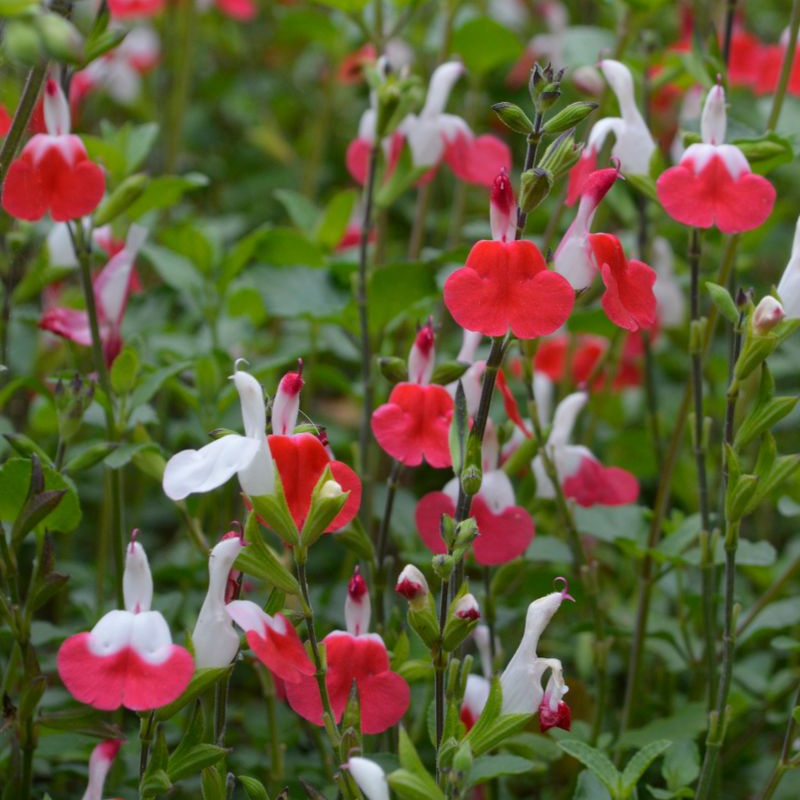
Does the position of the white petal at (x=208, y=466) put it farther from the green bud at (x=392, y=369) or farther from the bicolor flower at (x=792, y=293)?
the bicolor flower at (x=792, y=293)

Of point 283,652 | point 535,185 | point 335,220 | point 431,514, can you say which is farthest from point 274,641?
point 335,220

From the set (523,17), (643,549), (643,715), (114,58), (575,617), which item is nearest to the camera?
(643,549)

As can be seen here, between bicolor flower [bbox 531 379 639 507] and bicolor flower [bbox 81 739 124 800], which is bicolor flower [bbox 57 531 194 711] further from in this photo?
bicolor flower [bbox 531 379 639 507]

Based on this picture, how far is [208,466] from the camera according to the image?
32.9 inches

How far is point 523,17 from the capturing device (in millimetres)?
2867

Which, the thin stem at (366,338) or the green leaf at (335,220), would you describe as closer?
the thin stem at (366,338)

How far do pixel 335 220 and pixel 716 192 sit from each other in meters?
0.67

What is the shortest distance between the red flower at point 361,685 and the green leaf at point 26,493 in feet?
0.81

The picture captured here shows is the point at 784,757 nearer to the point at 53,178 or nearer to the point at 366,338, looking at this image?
the point at 366,338

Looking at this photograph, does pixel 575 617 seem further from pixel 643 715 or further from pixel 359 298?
pixel 359 298

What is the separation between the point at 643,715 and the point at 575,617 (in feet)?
0.76

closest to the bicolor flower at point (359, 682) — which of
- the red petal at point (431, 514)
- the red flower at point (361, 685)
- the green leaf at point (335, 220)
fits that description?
the red flower at point (361, 685)

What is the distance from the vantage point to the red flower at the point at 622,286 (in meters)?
0.89

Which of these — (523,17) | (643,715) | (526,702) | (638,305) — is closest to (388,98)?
(638,305)
